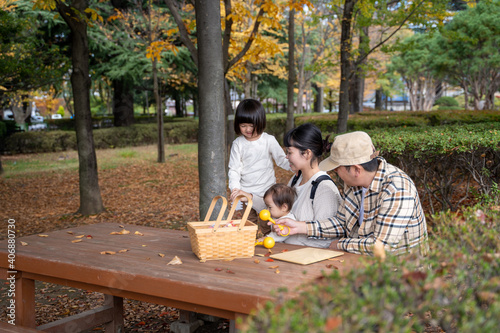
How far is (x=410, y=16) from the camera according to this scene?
8.65 metres

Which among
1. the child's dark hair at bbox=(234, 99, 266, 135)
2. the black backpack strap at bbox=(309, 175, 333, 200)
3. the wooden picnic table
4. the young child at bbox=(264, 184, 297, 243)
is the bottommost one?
the wooden picnic table

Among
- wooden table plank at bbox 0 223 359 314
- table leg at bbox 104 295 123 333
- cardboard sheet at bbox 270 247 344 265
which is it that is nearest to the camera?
wooden table plank at bbox 0 223 359 314

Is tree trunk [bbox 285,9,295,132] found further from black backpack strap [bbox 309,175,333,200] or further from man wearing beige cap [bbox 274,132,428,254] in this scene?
man wearing beige cap [bbox 274,132,428,254]

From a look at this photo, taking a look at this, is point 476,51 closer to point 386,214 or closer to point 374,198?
point 374,198

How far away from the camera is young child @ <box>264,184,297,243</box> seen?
349 cm

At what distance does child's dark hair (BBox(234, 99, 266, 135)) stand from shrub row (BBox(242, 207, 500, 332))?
253 centimetres

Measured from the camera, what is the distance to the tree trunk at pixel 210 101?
179 inches

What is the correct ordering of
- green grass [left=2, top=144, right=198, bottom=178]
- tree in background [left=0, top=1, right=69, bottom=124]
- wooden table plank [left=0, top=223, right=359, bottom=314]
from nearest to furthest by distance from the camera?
1. wooden table plank [left=0, top=223, right=359, bottom=314]
2. tree in background [left=0, top=1, right=69, bottom=124]
3. green grass [left=2, top=144, right=198, bottom=178]

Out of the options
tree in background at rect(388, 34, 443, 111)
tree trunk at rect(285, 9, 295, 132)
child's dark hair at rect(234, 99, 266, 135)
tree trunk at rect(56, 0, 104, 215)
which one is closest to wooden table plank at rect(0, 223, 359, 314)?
child's dark hair at rect(234, 99, 266, 135)

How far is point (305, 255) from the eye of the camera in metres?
2.79

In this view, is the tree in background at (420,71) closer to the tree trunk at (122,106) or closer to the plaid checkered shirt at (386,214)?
the tree trunk at (122,106)

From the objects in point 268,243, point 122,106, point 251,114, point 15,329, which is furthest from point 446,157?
point 122,106

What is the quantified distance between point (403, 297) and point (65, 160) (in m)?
16.7

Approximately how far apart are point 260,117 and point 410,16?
582cm
